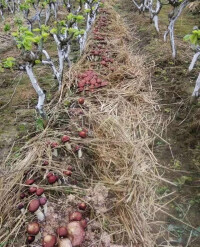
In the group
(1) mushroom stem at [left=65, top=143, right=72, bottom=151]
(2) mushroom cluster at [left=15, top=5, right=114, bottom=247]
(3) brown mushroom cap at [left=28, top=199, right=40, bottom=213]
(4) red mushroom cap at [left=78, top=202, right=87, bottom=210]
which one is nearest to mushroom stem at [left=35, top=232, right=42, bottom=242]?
(2) mushroom cluster at [left=15, top=5, right=114, bottom=247]

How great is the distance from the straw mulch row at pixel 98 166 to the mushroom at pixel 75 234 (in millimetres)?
193

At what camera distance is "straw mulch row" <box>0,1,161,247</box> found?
190 centimetres

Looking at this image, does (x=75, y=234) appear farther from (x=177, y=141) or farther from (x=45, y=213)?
(x=177, y=141)

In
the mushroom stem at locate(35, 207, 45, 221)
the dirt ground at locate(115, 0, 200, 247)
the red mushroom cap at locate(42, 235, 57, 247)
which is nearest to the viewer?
the red mushroom cap at locate(42, 235, 57, 247)

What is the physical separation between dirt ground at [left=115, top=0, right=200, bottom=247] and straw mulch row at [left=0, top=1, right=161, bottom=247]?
178 millimetres

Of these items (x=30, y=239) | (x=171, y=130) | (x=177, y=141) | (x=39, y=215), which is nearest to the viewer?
(x=30, y=239)

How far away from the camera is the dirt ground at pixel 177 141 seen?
2.15m

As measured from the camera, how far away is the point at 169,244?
6.43 ft

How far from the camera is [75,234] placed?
154cm

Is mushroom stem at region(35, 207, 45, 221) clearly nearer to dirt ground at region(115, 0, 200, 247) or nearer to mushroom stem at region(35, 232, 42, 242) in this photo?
mushroom stem at region(35, 232, 42, 242)

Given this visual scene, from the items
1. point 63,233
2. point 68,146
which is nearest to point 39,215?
point 63,233

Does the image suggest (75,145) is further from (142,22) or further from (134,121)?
(142,22)

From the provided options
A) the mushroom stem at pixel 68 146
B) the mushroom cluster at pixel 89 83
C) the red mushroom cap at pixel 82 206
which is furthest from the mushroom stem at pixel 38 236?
the mushroom cluster at pixel 89 83

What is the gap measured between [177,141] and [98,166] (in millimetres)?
1238
